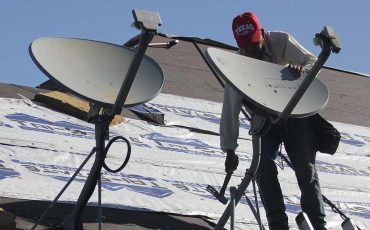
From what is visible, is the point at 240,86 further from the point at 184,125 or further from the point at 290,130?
the point at 184,125

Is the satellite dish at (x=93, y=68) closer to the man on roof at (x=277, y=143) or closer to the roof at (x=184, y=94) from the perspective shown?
the man on roof at (x=277, y=143)

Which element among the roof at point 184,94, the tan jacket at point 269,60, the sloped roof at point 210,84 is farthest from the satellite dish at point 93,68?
the sloped roof at point 210,84

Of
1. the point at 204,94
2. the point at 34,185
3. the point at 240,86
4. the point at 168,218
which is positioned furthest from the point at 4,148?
the point at 204,94

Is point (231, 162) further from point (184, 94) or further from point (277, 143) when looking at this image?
point (184, 94)

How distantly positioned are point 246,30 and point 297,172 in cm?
88

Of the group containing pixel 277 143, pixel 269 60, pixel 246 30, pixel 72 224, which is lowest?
pixel 72 224

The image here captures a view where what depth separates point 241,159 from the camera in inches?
303

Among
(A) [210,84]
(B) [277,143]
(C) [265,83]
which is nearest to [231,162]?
(B) [277,143]

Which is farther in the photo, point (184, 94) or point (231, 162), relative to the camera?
point (184, 94)

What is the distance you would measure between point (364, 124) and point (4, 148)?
479 cm

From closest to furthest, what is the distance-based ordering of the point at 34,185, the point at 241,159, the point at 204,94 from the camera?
the point at 34,185
the point at 241,159
the point at 204,94

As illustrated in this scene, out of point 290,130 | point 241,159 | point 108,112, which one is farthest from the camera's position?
point 241,159

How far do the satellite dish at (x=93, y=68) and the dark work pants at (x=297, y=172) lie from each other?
29.5 inches

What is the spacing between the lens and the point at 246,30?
5.45 m
